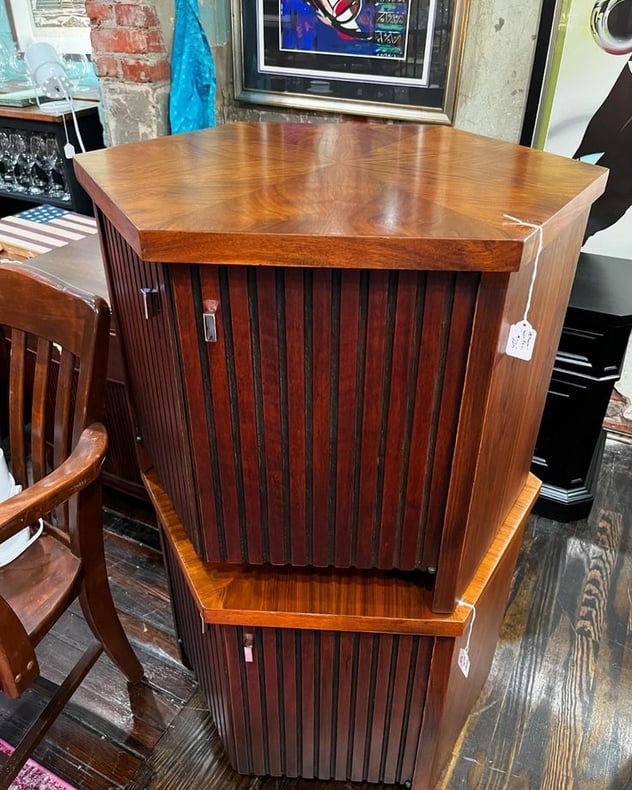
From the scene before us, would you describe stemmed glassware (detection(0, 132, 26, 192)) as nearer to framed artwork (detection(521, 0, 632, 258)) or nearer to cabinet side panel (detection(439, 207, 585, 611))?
framed artwork (detection(521, 0, 632, 258))

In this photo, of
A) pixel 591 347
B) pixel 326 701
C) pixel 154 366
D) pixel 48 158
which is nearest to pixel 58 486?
pixel 154 366

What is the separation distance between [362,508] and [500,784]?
33.1 inches

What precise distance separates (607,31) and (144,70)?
1393mm

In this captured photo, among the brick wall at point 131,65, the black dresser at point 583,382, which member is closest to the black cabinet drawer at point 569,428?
the black dresser at point 583,382

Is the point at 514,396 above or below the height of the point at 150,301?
below

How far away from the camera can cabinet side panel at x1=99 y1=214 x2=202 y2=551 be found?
2.49ft

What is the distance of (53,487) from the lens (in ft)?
2.97

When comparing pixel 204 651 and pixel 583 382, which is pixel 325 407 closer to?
pixel 204 651

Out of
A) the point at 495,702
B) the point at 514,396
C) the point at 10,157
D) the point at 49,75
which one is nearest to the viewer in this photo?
the point at 514,396

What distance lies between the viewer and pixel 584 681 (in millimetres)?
1467

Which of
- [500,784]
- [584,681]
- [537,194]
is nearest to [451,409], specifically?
[537,194]

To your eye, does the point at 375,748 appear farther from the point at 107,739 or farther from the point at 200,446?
the point at 200,446

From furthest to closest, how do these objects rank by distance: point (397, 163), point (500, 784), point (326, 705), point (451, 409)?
point (500, 784) → point (326, 705) → point (397, 163) → point (451, 409)

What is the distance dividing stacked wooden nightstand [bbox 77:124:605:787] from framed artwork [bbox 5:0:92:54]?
2070mm
